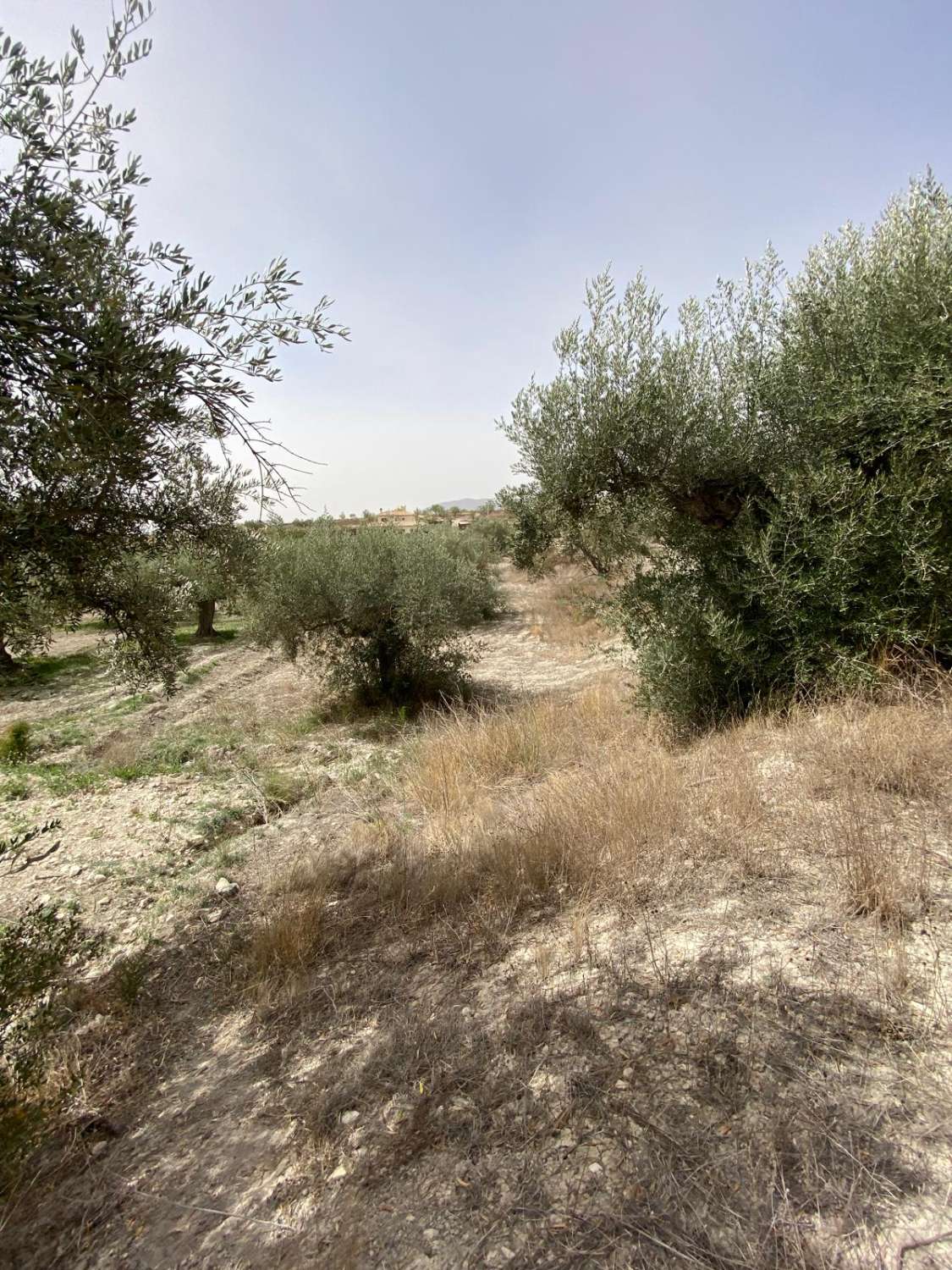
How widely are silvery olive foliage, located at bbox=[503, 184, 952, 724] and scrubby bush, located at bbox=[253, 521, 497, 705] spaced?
3.81 metres

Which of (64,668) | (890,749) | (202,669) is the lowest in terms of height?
(890,749)

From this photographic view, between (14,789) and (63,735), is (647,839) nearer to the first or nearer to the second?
(14,789)

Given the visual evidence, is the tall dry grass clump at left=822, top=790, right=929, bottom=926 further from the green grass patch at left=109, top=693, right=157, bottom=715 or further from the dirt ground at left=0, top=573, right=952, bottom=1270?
the green grass patch at left=109, top=693, right=157, bottom=715

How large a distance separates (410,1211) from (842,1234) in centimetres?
132

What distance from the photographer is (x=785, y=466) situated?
6320 mm

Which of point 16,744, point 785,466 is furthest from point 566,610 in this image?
point 16,744

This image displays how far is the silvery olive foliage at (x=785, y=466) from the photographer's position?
5.43 m

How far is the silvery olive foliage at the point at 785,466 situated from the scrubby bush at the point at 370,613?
3.81 meters

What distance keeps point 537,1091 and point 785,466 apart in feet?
21.0

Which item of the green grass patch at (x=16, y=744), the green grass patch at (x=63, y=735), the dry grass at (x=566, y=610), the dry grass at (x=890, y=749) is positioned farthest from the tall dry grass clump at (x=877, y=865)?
the green grass patch at (x=63, y=735)

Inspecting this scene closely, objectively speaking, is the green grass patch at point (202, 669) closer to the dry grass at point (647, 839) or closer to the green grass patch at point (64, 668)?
the green grass patch at point (64, 668)

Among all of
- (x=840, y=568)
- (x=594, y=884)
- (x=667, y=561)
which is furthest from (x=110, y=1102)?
(x=667, y=561)

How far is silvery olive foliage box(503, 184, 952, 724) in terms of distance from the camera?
17.8 feet

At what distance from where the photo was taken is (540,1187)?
1.87 metres
